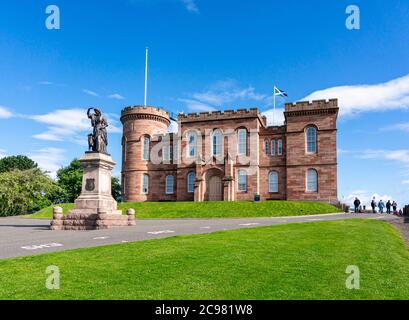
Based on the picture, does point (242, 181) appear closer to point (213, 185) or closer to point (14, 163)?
point (213, 185)

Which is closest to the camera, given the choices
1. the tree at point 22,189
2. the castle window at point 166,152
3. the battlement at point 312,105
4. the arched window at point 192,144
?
the battlement at point 312,105

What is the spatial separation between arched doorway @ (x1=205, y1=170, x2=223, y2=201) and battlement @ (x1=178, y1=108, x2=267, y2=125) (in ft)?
22.6

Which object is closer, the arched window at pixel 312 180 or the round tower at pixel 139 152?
the arched window at pixel 312 180

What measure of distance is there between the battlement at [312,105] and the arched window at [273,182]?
25.6 feet

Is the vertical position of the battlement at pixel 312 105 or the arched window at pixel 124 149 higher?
the battlement at pixel 312 105

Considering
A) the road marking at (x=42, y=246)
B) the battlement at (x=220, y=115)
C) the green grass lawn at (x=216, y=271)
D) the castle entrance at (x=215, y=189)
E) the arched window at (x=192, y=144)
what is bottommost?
the road marking at (x=42, y=246)

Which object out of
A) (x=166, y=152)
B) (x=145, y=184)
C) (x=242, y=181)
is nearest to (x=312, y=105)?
(x=242, y=181)

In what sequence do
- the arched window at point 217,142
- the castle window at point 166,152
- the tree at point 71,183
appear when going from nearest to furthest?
the arched window at point 217,142 < the castle window at point 166,152 < the tree at point 71,183

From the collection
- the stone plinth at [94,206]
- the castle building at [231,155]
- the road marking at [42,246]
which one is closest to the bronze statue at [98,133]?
the stone plinth at [94,206]

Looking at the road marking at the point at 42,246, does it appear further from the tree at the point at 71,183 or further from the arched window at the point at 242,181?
the tree at the point at 71,183

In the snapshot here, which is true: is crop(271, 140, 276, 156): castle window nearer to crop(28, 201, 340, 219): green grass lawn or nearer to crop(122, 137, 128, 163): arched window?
crop(28, 201, 340, 219): green grass lawn

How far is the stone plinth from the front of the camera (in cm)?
2042

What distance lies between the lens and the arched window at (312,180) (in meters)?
42.5

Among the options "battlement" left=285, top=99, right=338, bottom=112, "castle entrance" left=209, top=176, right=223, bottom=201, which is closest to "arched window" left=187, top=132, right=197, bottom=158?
"castle entrance" left=209, top=176, right=223, bottom=201
